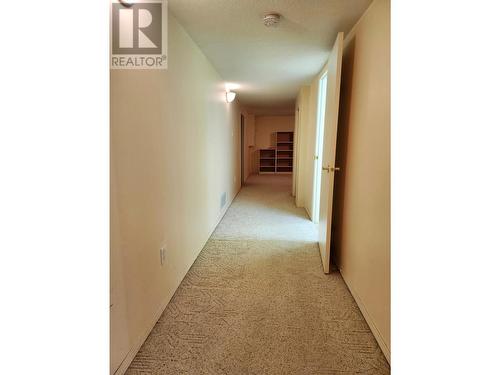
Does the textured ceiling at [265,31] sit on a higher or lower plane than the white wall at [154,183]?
higher

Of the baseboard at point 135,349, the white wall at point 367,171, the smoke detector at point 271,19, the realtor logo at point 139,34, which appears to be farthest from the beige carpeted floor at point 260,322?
the smoke detector at point 271,19

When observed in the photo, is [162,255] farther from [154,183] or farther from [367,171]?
[367,171]

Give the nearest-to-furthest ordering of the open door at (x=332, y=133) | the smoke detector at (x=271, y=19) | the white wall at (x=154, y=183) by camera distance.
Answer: the white wall at (x=154, y=183), the smoke detector at (x=271, y=19), the open door at (x=332, y=133)

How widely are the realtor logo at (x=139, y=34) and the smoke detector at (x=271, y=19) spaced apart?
70 centimetres

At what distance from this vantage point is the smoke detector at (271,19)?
190cm

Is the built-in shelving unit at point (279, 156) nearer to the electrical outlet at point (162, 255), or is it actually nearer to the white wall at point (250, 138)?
the white wall at point (250, 138)

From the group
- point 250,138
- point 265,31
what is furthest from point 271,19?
point 250,138

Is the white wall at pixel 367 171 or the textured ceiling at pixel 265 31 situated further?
the textured ceiling at pixel 265 31

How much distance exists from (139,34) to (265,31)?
1.10 m

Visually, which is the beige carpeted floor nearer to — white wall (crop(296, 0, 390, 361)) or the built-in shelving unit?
white wall (crop(296, 0, 390, 361))

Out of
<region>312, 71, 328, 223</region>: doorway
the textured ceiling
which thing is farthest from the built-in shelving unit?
the textured ceiling

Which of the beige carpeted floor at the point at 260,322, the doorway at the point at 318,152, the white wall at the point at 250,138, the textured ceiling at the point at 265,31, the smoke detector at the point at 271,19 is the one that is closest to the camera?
the beige carpeted floor at the point at 260,322
